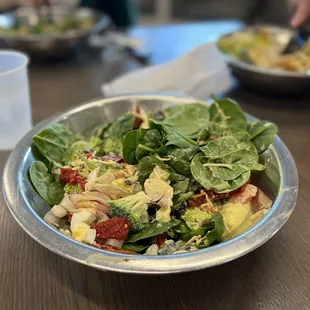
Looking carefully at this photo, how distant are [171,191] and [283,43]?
107cm

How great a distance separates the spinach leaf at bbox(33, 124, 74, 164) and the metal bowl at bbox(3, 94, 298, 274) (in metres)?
0.02

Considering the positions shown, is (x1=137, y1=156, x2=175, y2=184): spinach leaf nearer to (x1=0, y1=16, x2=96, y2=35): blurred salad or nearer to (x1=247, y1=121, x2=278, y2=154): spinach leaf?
(x1=247, y1=121, x2=278, y2=154): spinach leaf

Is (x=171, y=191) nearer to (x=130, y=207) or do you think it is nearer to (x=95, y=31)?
(x=130, y=207)

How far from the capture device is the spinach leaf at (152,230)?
76 cm

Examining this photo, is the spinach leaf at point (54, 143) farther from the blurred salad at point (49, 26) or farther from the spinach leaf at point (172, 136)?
the blurred salad at point (49, 26)

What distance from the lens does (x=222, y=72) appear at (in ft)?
4.86

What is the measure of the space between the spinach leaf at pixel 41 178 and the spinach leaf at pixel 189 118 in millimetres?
263

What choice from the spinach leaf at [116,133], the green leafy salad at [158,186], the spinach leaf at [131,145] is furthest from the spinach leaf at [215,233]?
the spinach leaf at [116,133]

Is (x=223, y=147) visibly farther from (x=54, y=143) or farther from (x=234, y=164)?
(x=54, y=143)

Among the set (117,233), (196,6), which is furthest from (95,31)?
(196,6)

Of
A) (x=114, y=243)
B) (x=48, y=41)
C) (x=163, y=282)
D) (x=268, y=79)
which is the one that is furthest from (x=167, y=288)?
(x=48, y=41)

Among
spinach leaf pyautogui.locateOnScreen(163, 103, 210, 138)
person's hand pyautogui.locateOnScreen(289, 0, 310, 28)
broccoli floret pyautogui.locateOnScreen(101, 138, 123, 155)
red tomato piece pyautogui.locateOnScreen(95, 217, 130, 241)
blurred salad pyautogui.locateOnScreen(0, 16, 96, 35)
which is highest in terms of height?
person's hand pyautogui.locateOnScreen(289, 0, 310, 28)

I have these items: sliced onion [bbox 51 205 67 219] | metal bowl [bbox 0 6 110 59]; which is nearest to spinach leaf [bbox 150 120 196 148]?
sliced onion [bbox 51 205 67 219]

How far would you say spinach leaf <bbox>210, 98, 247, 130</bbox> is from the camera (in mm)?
994
